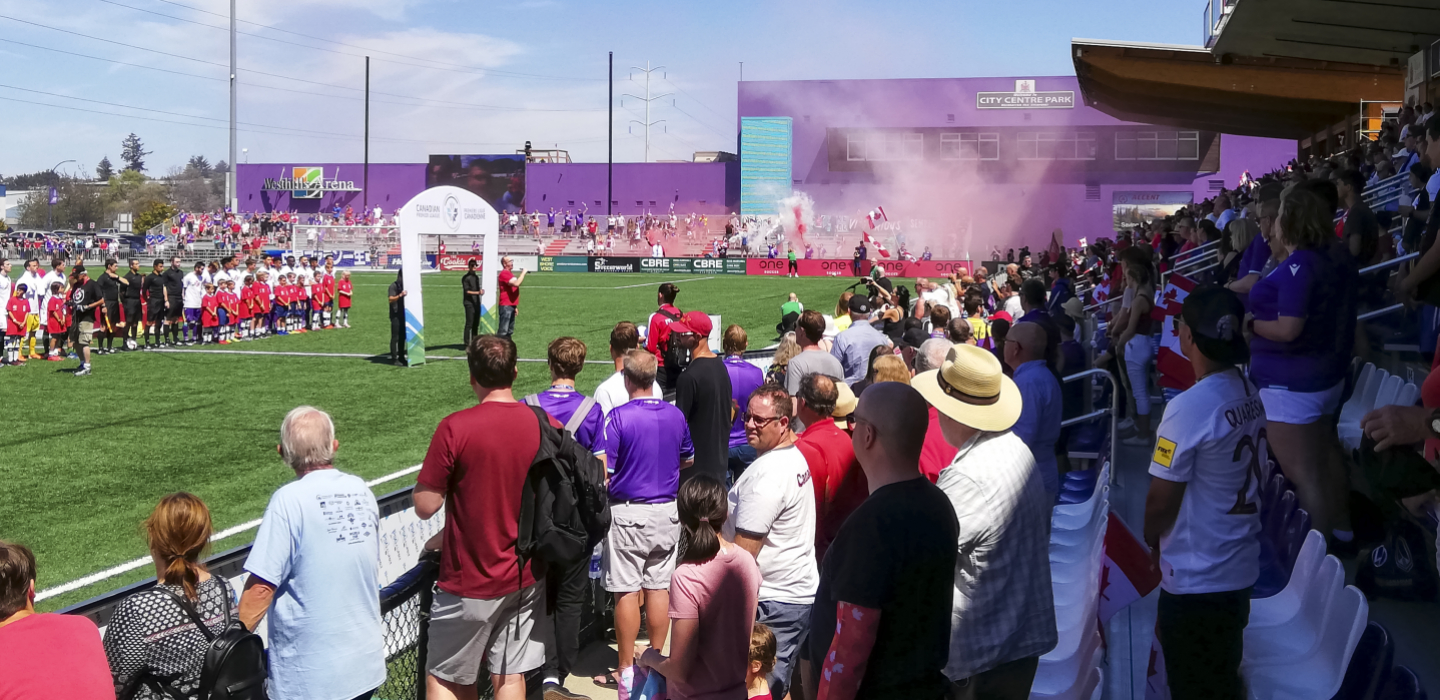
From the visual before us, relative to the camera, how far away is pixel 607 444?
562cm

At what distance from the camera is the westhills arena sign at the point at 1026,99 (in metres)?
60.6

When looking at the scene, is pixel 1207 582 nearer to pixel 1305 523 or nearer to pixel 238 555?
pixel 1305 523

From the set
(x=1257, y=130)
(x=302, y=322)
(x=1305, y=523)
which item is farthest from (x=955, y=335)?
(x=1257, y=130)

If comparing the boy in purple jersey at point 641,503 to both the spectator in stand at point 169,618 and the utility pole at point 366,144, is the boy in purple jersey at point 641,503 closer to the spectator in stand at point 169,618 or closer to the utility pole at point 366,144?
the spectator in stand at point 169,618

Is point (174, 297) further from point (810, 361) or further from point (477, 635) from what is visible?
point (477, 635)

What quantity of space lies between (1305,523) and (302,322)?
2354 centimetres

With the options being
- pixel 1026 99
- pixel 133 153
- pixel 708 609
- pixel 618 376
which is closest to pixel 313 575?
pixel 708 609

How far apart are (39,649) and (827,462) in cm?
294

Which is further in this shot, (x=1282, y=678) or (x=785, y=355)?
(x=785, y=355)

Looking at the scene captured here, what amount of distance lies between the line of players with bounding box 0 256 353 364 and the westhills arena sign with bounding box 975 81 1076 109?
44.6m

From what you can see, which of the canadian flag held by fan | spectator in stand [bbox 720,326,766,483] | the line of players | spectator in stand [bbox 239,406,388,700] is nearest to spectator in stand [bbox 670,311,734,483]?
spectator in stand [bbox 720,326,766,483]

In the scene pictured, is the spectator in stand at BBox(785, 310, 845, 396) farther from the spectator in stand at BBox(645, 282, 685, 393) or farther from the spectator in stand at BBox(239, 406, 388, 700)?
the spectator in stand at BBox(239, 406, 388, 700)

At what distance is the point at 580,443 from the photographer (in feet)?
17.1

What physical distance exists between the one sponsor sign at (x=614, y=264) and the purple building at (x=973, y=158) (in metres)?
13.1
